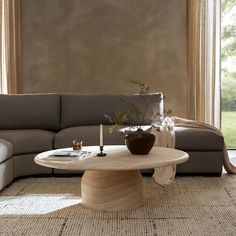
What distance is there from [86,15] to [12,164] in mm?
2948

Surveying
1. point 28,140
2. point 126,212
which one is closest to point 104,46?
point 28,140

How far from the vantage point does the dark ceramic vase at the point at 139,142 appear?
3277 mm

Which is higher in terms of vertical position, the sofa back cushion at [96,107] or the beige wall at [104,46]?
the beige wall at [104,46]

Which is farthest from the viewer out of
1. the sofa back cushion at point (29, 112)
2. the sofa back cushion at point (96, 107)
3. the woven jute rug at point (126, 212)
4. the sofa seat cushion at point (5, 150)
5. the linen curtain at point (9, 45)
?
the linen curtain at point (9, 45)

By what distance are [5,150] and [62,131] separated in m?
0.83

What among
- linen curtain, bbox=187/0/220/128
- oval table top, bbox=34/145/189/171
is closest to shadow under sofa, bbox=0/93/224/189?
oval table top, bbox=34/145/189/171

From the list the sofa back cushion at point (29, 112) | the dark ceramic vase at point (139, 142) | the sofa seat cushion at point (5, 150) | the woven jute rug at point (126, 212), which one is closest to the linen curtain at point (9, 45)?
the sofa back cushion at point (29, 112)

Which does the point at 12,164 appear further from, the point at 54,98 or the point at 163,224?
the point at 163,224

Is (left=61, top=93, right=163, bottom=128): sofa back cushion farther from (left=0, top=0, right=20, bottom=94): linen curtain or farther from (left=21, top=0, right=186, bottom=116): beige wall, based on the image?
(left=0, top=0, right=20, bottom=94): linen curtain

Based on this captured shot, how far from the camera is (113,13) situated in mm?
6254

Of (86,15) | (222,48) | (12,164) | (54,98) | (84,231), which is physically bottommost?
(84,231)

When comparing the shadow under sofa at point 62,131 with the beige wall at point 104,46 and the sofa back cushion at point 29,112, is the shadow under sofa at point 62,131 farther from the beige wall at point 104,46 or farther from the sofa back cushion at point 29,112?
the beige wall at point 104,46

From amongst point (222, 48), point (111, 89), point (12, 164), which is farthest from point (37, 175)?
point (222, 48)

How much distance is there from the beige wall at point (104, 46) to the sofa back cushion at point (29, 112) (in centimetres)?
136
